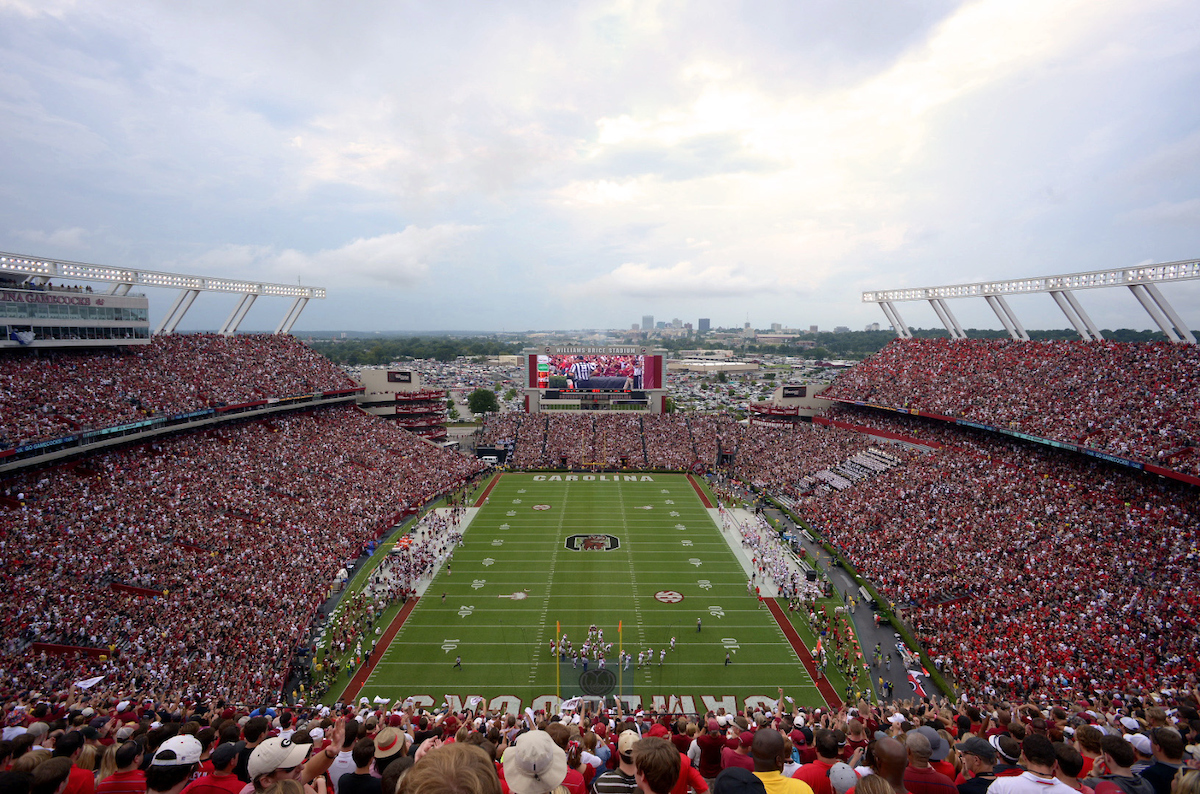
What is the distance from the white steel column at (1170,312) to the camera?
2700 cm

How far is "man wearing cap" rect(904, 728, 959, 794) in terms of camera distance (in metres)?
4.15

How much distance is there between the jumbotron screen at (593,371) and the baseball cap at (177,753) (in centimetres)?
4770

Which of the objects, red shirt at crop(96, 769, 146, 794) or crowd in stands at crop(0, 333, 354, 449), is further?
crowd in stands at crop(0, 333, 354, 449)

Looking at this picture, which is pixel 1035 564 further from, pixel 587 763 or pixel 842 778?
pixel 842 778

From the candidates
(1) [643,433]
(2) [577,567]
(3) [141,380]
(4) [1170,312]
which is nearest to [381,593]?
(2) [577,567]

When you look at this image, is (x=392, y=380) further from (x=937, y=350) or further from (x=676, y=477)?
(x=937, y=350)

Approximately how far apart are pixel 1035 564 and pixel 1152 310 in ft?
57.4

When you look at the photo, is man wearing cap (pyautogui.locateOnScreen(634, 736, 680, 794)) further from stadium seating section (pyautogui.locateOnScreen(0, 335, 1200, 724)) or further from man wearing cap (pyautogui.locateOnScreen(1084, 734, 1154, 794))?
stadium seating section (pyautogui.locateOnScreen(0, 335, 1200, 724))

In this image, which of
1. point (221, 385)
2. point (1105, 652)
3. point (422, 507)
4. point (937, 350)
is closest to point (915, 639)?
point (1105, 652)

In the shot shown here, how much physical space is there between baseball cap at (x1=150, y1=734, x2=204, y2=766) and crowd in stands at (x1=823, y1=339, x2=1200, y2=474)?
29539 millimetres

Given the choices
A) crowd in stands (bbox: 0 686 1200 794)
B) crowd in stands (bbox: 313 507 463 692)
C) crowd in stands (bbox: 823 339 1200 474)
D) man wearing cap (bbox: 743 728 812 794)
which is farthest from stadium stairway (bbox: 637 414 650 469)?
man wearing cap (bbox: 743 728 812 794)

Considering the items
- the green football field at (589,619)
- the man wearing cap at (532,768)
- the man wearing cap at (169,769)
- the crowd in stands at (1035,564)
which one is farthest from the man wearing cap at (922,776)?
the crowd in stands at (1035,564)

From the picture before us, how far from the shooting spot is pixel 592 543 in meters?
29.5

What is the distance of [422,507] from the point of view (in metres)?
34.8
